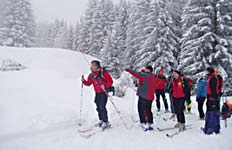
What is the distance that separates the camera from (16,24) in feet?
101

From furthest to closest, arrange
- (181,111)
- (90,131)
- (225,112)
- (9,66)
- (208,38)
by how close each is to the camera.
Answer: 1. (208,38)
2. (9,66)
3. (225,112)
4. (181,111)
5. (90,131)

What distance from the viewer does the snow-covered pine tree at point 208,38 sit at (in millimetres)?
15172

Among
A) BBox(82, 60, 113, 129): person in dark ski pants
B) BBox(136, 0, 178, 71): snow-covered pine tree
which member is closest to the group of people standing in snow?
BBox(82, 60, 113, 129): person in dark ski pants

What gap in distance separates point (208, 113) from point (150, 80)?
212 cm

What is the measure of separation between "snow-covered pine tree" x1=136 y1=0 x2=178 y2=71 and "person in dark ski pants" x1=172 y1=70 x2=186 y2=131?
42.4 ft

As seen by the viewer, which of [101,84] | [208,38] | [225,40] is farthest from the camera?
[208,38]

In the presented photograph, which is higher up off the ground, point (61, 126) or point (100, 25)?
point (100, 25)

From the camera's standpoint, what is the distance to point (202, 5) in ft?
54.4

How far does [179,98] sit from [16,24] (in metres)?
30.8

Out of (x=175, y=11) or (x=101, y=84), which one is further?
→ (x=175, y=11)

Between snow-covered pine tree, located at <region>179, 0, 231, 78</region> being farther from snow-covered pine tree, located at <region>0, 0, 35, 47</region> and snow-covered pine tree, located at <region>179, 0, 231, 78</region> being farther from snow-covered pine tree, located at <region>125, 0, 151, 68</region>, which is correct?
snow-covered pine tree, located at <region>0, 0, 35, 47</region>

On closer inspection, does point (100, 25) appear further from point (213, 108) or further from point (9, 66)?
point (213, 108)

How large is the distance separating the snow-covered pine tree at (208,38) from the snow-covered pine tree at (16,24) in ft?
81.3

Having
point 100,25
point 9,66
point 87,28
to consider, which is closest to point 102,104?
point 9,66
